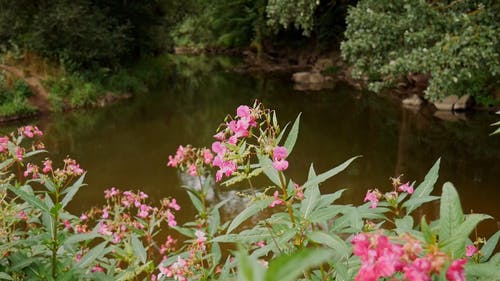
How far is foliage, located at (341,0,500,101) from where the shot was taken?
694cm

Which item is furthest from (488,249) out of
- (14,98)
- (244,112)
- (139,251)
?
(14,98)

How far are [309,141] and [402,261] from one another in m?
8.79

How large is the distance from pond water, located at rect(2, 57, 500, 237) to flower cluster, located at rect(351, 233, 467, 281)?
16.0 ft

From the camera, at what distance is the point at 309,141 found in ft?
31.6

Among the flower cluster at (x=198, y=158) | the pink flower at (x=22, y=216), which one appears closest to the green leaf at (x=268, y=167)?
the flower cluster at (x=198, y=158)

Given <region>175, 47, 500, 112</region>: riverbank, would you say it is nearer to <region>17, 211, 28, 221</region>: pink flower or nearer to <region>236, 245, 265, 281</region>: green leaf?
<region>17, 211, 28, 221</region>: pink flower

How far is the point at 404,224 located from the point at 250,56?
27004mm

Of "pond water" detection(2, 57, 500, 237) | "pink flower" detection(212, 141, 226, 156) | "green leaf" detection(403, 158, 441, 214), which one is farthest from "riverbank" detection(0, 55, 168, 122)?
"green leaf" detection(403, 158, 441, 214)

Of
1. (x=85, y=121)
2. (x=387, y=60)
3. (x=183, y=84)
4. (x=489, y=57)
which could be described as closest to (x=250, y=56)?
(x=183, y=84)

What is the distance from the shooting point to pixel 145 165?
860cm

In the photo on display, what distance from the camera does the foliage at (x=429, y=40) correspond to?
6941 mm

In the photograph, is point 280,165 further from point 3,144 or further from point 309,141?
point 309,141

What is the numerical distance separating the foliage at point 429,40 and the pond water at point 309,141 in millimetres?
1229

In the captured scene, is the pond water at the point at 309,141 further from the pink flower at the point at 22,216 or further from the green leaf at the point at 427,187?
the green leaf at the point at 427,187
